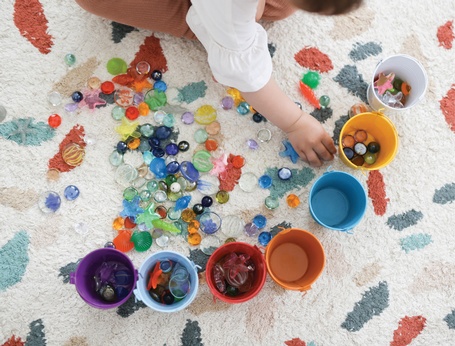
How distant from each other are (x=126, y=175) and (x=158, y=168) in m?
0.07

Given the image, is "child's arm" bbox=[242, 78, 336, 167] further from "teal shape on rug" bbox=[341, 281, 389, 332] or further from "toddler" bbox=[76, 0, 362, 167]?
"teal shape on rug" bbox=[341, 281, 389, 332]

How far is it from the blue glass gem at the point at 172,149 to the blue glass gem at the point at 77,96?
0.22 meters

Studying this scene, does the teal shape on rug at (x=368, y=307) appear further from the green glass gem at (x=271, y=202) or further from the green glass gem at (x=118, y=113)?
the green glass gem at (x=118, y=113)

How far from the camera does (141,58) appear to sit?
1062 millimetres

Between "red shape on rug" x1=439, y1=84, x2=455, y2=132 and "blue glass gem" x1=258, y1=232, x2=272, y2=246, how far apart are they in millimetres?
481

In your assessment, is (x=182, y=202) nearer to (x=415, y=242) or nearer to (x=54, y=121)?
(x=54, y=121)

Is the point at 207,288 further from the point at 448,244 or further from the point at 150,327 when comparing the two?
the point at 448,244

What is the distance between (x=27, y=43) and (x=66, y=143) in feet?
0.83

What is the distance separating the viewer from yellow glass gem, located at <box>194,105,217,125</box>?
1033 mm

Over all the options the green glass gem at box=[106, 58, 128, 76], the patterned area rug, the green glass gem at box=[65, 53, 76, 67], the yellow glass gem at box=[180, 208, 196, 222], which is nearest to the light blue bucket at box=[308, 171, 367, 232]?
the patterned area rug

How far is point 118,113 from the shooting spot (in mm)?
1034

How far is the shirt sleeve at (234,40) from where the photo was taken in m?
0.66

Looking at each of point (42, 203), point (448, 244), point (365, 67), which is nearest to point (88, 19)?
point (42, 203)

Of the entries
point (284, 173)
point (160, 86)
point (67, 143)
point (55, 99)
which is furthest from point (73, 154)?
point (284, 173)
